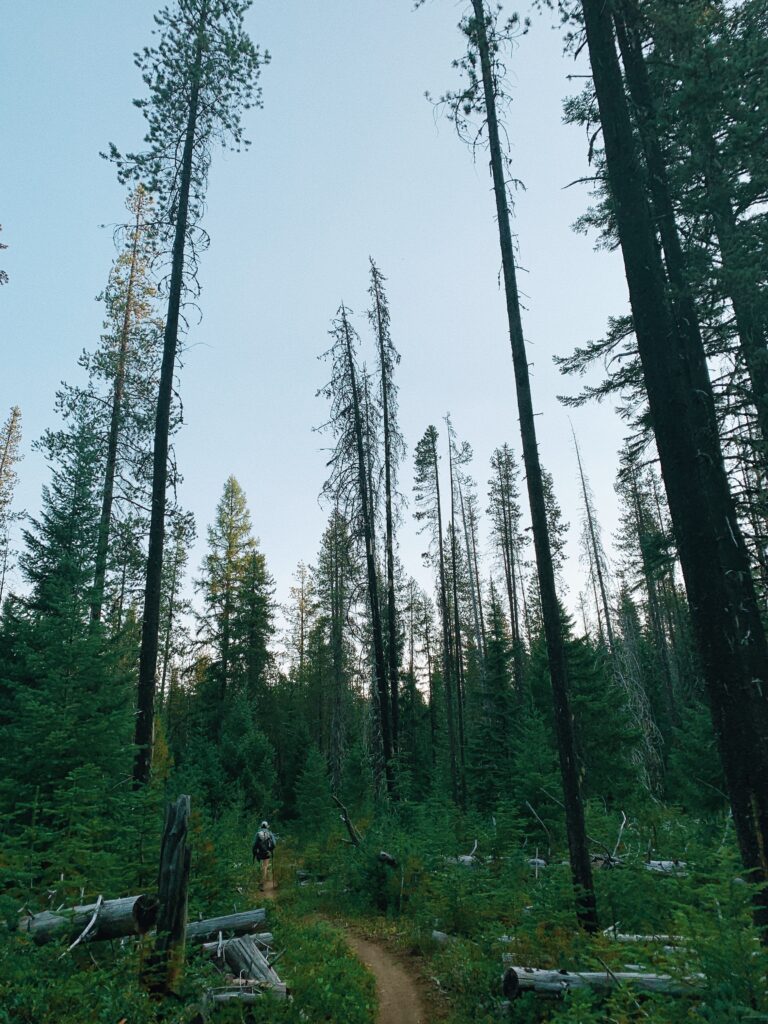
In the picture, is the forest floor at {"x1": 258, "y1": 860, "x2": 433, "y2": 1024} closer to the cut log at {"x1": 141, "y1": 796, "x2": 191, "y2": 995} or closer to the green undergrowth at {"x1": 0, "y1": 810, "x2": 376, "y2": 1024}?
the green undergrowth at {"x1": 0, "y1": 810, "x2": 376, "y2": 1024}

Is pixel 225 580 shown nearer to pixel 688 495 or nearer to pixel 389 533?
pixel 389 533

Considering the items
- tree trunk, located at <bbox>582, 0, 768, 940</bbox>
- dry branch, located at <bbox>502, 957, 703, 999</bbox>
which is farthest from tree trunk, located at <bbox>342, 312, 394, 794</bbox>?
tree trunk, located at <bbox>582, 0, 768, 940</bbox>

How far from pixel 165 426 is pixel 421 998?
10589 mm

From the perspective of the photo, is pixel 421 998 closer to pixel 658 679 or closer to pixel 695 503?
pixel 695 503

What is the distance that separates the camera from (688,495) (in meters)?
5.79

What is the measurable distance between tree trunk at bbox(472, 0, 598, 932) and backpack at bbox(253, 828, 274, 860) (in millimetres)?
9644

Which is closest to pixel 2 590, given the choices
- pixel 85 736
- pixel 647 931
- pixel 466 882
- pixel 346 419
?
pixel 346 419

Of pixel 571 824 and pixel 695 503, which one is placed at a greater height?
pixel 695 503

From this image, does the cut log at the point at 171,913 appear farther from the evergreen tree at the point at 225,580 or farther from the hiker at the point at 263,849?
the evergreen tree at the point at 225,580

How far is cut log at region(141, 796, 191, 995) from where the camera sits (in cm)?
503

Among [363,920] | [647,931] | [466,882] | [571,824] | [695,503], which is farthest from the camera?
[363,920]

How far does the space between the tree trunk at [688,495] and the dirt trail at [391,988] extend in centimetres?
419

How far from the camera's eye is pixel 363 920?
423 inches

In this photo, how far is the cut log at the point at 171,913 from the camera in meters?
5.03
